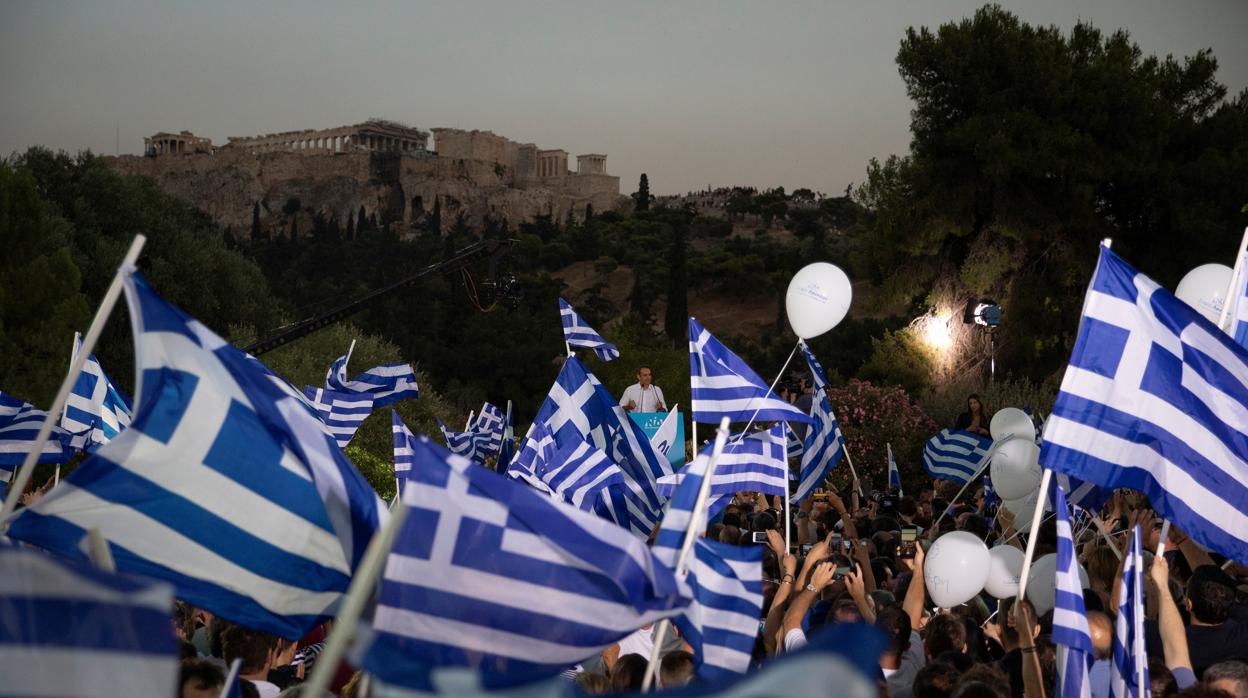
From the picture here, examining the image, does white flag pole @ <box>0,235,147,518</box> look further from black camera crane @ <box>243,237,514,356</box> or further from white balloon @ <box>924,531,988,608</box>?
black camera crane @ <box>243,237,514,356</box>

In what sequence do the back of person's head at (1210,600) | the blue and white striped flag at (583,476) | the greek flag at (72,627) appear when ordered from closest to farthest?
the greek flag at (72,627), the back of person's head at (1210,600), the blue and white striped flag at (583,476)

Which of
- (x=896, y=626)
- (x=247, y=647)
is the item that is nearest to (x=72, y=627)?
(x=247, y=647)

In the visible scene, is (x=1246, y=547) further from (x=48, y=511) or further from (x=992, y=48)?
(x=992, y=48)

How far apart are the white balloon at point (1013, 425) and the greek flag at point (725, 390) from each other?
270cm

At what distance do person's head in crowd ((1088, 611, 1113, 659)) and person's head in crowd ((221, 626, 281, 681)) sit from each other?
3075 millimetres

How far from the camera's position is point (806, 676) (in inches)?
93.0

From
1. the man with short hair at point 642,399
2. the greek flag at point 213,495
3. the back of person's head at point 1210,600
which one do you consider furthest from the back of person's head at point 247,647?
the man with short hair at point 642,399

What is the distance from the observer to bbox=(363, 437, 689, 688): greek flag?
3.52 m

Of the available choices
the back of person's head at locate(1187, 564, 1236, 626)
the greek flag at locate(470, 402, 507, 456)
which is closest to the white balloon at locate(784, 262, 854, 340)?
the greek flag at locate(470, 402, 507, 456)

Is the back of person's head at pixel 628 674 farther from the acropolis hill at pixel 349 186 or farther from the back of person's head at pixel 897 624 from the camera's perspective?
the acropolis hill at pixel 349 186

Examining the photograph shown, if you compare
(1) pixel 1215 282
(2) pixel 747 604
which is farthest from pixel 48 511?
(1) pixel 1215 282

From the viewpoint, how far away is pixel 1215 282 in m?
9.45

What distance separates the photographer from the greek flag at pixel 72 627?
2539 millimetres

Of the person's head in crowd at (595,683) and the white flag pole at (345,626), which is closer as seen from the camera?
the white flag pole at (345,626)
